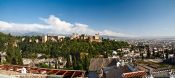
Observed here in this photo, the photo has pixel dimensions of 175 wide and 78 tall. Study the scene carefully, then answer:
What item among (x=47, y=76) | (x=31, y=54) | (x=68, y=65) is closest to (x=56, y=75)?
(x=47, y=76)

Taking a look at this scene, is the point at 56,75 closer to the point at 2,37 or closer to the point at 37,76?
the point at 37,76

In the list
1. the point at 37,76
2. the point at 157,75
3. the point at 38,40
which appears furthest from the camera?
the point at 38,40

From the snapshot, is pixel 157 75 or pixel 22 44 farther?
pixel 22 44

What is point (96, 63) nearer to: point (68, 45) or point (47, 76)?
point (47, 76)

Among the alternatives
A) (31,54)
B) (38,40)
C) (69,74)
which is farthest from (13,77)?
(38,40)

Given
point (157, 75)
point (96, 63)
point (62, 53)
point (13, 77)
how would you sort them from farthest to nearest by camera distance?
1. point (62, 53)
2. point (96, 63)
3. point (157, 75)
4. point (13, 77)

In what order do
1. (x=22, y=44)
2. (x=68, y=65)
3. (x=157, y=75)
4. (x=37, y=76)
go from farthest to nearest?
(x=22, y=44)
(x=68, y=65)
(x=157, y=75)
(x=37, y=76)

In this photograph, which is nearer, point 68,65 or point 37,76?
point 37,76

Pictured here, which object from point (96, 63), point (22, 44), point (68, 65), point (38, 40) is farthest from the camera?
point (38, 40)
